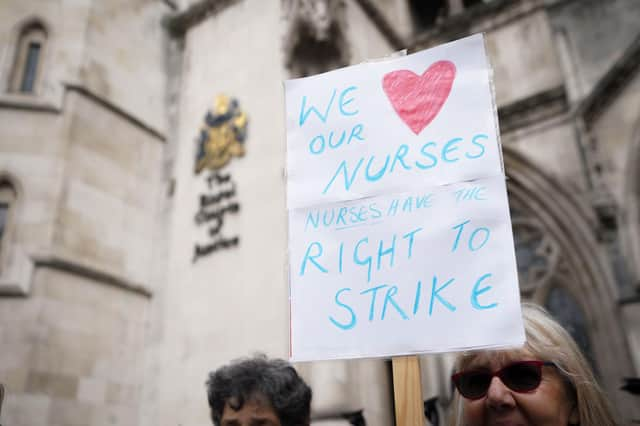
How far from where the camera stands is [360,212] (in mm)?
1964

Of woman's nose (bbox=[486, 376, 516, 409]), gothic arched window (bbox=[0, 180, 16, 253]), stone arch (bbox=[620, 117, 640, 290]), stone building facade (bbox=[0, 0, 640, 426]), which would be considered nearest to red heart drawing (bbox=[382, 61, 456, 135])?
woman's nose (bbox=[486, 376, 516, 409])

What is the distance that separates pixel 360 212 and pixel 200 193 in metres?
5.18

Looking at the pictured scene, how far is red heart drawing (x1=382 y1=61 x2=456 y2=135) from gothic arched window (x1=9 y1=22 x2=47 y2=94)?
6107mm

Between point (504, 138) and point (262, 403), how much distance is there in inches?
285

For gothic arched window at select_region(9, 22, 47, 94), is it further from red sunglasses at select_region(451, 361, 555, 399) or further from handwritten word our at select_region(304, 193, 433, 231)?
red sunglasses at select_region(451, 361, 555, 399)

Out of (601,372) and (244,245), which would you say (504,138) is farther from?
(244,245)

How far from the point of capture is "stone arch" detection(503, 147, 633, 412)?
6.76 metres

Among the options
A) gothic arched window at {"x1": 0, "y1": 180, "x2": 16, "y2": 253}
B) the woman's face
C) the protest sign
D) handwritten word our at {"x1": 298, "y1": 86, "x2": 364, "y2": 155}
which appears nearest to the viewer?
the woman's face

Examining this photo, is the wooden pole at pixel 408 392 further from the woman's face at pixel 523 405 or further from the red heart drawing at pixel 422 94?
the red heart drawing at pixel 422 94

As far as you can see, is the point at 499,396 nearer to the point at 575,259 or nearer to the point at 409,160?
the point at 409,160

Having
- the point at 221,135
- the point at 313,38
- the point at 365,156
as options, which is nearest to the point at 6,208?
the point at 221,135

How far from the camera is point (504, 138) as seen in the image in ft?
27.7

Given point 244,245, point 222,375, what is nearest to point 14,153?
point 244,245

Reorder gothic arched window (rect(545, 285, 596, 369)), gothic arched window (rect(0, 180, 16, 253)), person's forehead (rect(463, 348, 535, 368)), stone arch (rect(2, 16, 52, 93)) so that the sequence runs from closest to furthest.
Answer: person's forehead (rect(463, 348, 535, 368))
gothic arched window (rect(0, 180, 16, 253))
stone arch (rect(2, 16, 52, 93))
gothic arched window (rect(545, 285, 596, 369))
